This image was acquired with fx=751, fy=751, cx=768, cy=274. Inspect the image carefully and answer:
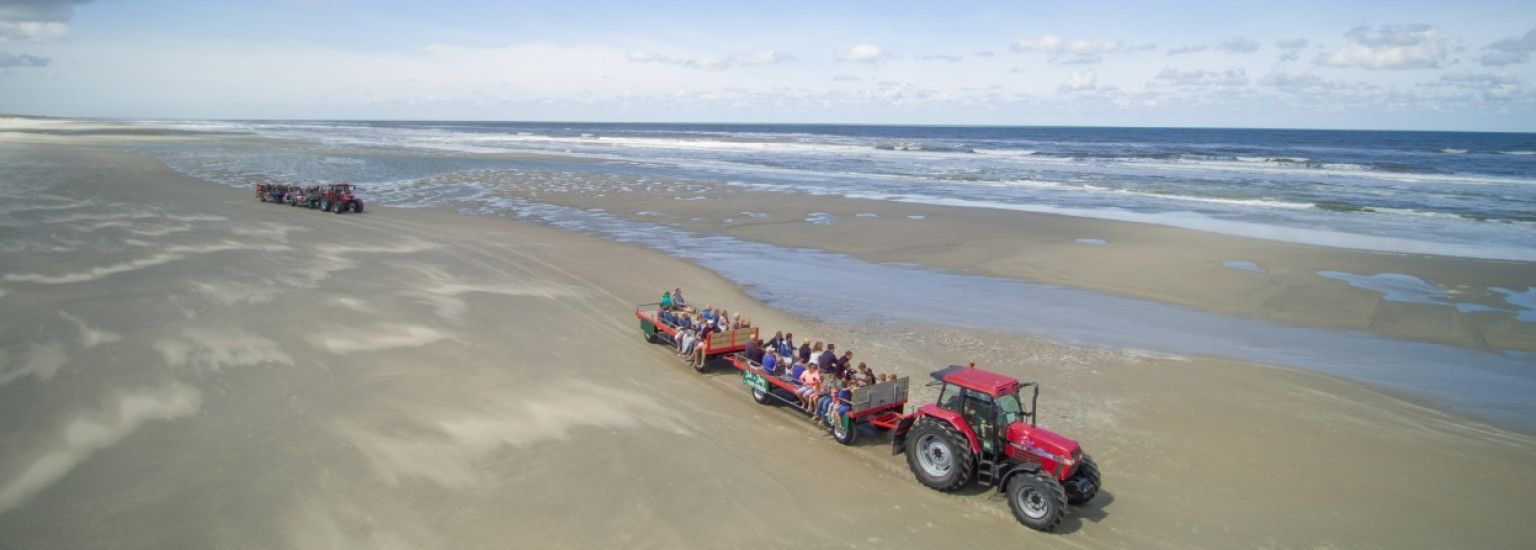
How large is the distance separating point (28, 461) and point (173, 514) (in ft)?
8.60

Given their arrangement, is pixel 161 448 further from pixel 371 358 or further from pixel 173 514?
pixel 371 358

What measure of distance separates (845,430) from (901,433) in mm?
772

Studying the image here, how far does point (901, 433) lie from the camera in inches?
383

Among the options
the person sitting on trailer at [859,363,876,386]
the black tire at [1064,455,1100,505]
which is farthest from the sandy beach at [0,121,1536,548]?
the person sitting on trailer at [859,363,876,386]

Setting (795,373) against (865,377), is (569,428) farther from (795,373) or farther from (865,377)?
(865,377)

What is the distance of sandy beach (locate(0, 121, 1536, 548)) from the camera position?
7980 mm

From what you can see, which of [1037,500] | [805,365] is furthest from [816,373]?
[1037,500]

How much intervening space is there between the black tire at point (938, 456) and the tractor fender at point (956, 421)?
0.19 ft

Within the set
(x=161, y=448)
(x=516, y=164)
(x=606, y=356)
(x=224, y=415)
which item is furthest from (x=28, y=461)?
(x=516, y=164)

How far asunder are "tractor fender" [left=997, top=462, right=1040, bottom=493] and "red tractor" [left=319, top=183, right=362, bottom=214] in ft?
93.6

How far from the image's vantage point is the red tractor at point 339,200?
29308 mm

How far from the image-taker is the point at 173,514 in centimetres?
770

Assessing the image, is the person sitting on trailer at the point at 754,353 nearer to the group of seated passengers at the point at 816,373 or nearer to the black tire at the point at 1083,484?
the group of seated passengers at the point at 816,373

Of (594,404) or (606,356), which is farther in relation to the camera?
(606,356)
